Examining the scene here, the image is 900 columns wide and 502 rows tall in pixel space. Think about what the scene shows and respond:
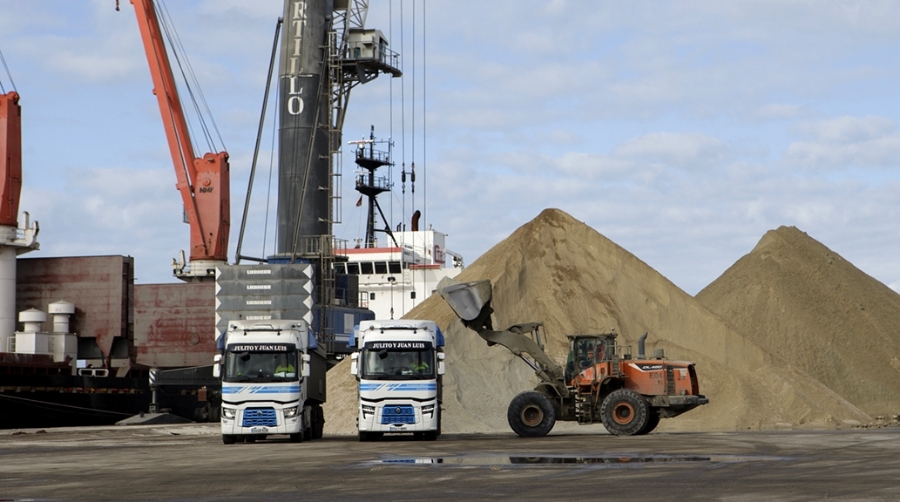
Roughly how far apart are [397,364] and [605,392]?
6.04 metres

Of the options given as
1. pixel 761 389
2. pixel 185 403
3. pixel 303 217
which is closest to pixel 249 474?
pixel 761 389

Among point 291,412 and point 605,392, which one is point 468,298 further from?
point 291,412

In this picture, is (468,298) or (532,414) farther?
(468,298)

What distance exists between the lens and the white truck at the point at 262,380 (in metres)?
28.6

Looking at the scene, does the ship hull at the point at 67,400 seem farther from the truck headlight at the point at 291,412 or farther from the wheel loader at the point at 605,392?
the wheel loader at the point at 605,392

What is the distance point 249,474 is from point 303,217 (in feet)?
116

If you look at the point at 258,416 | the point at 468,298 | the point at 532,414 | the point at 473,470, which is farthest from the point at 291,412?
the point at 473,470

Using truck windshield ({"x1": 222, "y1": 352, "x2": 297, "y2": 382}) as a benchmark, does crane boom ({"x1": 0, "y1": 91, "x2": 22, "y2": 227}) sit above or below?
above

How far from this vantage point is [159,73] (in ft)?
234

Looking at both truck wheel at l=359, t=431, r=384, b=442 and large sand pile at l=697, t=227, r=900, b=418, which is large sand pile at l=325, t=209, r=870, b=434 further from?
large sand pile at l=697, t=227, r=900, b=418

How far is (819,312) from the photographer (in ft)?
207

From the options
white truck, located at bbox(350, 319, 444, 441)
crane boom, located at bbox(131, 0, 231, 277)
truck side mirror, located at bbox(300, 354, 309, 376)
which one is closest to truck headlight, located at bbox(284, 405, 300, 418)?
truck side mirror, located at bbox(300, 354, 309, 376)

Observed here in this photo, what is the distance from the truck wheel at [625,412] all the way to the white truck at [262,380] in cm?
784

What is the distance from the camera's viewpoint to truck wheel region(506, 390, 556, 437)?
3092 cm
